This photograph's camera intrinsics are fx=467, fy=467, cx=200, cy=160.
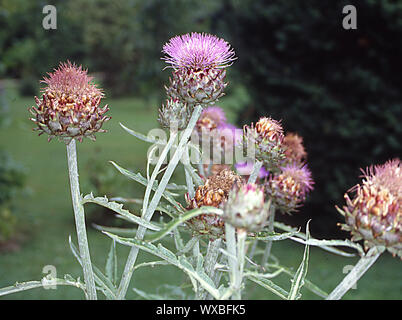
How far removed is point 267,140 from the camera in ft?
3.09

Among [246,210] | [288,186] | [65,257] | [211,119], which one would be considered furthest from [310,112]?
[246,210]

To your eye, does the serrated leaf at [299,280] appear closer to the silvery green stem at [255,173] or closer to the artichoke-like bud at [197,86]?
the silvery green stem at [255,173]

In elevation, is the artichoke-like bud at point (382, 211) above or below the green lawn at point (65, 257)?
above

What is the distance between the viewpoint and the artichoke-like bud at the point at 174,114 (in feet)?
3.16

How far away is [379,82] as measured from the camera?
12.6ft

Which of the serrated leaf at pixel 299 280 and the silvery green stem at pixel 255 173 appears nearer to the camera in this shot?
the serrated leaf at pixel 299 280

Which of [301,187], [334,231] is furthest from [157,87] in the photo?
[301,187]

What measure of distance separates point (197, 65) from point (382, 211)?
42 centimetres

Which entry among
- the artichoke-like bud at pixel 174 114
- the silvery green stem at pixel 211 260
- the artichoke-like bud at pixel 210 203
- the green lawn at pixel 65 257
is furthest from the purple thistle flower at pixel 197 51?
the green lawn at pixel 65 257

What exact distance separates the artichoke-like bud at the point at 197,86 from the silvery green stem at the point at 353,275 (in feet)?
1.33

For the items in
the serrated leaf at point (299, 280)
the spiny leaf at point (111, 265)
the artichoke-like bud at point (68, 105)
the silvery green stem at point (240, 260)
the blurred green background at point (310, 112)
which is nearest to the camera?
the silvery green stem at point (240, 260)

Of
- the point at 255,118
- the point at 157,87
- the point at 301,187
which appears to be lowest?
the point at 301,187

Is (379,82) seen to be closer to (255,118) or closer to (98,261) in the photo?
(255,118)
